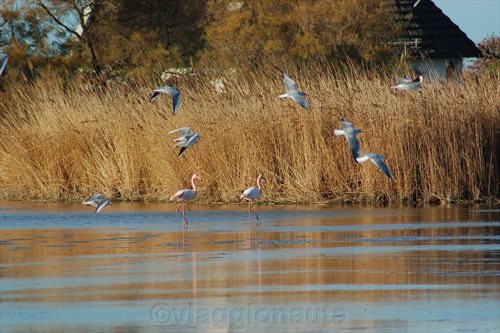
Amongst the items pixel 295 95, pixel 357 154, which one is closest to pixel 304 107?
pixel 295 95

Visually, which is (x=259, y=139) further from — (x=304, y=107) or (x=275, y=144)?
(x=304, y=107)

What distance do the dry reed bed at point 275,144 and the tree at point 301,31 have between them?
40.1 ft

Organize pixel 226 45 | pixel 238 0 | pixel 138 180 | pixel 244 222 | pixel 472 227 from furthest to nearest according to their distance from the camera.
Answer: pixel 238 0 < pixel 226 45 < pixel 138 180 < pixel 244 222 < pixel 472 227

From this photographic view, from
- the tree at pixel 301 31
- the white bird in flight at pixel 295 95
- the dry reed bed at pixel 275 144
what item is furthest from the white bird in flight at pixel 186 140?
the tree at pixel 301 31

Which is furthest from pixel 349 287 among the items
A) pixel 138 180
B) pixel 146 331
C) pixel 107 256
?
pixel 138 180

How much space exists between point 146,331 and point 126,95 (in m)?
16.9

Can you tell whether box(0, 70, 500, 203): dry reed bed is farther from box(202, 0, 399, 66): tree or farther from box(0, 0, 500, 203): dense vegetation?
box(202, 0, 399, 66): tree

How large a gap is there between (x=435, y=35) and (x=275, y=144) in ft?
93.3

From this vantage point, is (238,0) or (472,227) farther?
(238,0)

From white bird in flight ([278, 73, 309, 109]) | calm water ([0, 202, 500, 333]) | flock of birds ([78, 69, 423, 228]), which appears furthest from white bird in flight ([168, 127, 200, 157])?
white bird in flight ([278, 73, 309, 109])

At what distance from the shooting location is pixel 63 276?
38.4 ft

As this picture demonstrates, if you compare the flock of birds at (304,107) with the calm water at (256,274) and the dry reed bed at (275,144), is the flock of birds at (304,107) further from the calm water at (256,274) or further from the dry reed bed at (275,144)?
the dry reed bed at (275,144)

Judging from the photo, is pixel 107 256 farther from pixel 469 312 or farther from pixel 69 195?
pixel 69 195

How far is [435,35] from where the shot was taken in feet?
160
